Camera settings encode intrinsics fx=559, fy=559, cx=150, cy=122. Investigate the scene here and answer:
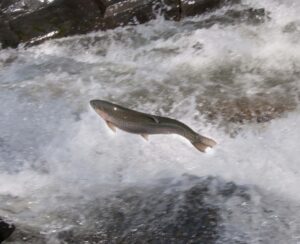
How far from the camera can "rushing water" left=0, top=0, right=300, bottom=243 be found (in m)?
4.65

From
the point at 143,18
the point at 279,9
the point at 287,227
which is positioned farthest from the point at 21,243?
the point at 279,9

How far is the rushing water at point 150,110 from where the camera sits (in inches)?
183

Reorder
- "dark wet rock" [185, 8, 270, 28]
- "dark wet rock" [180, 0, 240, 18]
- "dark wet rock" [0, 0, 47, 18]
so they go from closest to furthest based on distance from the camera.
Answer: "dark wet rock" [185, 8, 270, 28] → "dark wet rock" [0, 0, 47, 18] → "dark wet rock" [180, 0, 240, 18]

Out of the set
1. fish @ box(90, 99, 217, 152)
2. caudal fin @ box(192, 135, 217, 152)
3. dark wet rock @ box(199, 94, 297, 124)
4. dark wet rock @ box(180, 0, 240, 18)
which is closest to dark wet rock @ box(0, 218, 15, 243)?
fish @ box(90, 99, 217, 152)

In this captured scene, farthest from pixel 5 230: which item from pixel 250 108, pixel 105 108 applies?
pixel 250 108

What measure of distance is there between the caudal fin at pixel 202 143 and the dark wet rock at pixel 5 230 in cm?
162

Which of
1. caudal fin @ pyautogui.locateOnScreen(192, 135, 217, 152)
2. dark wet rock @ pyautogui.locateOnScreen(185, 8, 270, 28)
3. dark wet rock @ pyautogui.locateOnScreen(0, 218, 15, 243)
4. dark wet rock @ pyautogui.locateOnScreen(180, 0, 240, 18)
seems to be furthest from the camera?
dark wet rock @ pyautogui.locateOnScreen(180, 0, 240, 18)

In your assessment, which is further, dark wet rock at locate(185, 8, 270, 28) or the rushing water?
dark wet rock at locate(185, 8, 270, 28)

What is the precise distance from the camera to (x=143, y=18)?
739cm

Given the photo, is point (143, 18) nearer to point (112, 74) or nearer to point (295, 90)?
point (112, 74)

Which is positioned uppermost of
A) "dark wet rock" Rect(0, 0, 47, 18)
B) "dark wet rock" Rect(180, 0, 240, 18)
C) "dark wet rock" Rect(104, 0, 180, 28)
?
"dark wet rock" Rect(0, 0, 47, 18)

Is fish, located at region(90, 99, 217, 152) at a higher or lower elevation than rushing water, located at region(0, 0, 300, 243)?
higher

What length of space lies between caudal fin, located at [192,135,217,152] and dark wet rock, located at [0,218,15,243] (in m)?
1.62

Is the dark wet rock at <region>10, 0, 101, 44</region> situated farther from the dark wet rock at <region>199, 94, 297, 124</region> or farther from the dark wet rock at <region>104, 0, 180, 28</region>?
the dark wet rock at <region>199, 94, 297, 124</region>
